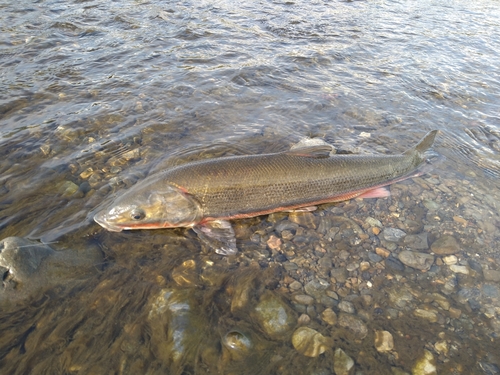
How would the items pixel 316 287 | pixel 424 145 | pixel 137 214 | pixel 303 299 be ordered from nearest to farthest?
1. pixel 303 299
2. pixel 316 287
3. pixel 137 214
4. pixel 424 145

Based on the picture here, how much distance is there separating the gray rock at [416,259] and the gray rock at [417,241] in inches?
4.7

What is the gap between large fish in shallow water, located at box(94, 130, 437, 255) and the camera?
175 inches

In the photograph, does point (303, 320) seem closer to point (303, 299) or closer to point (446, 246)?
point (303, 299)

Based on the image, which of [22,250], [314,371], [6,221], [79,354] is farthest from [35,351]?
[314,371]

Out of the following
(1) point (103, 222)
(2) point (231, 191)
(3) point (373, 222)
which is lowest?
(3) point (373, 222)

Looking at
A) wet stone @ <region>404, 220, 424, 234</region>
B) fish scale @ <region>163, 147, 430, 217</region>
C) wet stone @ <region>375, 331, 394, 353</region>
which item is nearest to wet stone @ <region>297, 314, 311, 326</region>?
wet stone @ <region>375, 331, 394, 353</region>

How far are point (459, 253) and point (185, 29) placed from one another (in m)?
11.5

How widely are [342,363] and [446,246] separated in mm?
2502

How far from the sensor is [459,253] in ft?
15.1

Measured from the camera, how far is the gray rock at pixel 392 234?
481 centimetres

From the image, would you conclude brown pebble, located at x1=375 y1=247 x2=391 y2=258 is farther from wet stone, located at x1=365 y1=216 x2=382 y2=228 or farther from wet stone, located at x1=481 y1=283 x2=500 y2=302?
wet stone, located at x1=481 y1=283 x2=500 y2=302

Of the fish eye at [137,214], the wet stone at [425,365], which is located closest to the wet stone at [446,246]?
the wet stone at [425,365]

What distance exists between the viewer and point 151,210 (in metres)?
4.45

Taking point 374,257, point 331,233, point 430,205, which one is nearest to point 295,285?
point 331,233
